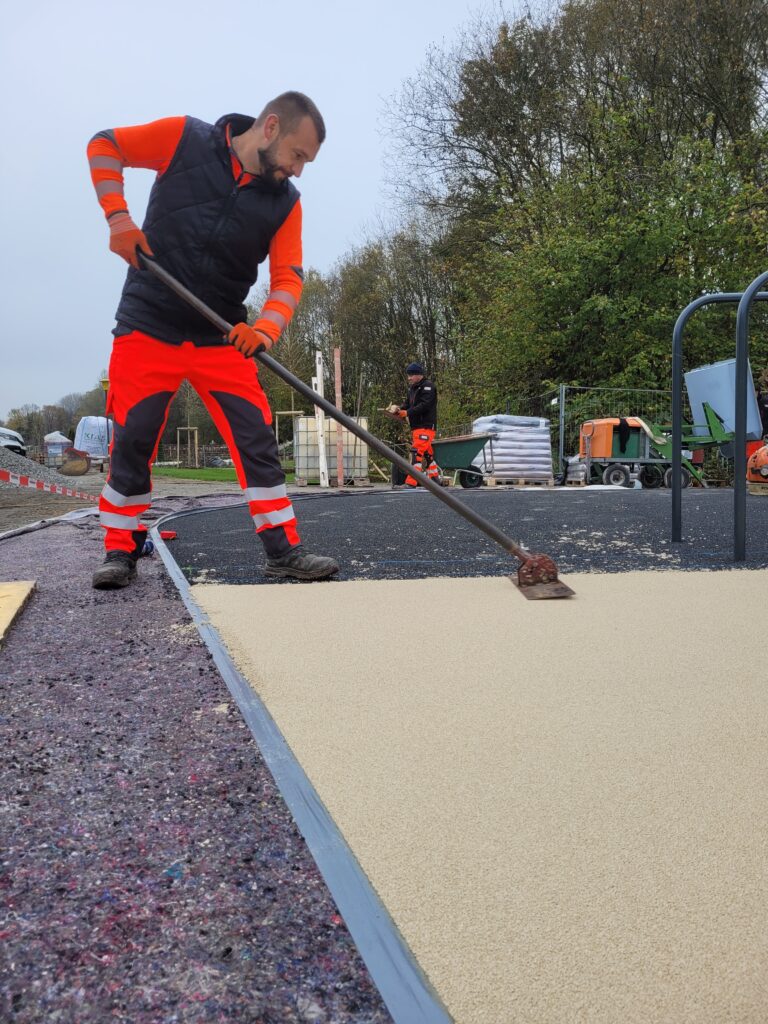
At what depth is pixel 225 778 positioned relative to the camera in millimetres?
1277

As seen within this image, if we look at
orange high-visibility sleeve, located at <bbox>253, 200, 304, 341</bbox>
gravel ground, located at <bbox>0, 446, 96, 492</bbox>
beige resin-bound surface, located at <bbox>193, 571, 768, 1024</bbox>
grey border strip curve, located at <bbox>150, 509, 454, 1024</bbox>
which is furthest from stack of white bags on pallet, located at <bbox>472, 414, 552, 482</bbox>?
grey border strip curve, located at <bbox>150, 509, 454, 1024</bbox>

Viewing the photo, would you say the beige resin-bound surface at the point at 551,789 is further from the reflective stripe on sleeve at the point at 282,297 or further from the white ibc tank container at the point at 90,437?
the white ibc tank container at the point at 90,437

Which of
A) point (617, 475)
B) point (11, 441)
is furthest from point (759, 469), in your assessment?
point (11, 441)

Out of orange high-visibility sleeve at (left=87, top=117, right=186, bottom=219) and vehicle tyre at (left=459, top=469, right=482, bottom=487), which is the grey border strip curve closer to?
orange high-visibility sleeve at (left=87, top=117, right=186, bottom=219)

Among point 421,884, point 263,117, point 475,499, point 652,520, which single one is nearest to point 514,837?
point 421,884

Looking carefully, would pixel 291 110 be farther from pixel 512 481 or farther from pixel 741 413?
pixel 512 481

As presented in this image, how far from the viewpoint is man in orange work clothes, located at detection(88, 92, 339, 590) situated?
2.96 meters

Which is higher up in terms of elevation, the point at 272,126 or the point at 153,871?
the point at 272,126

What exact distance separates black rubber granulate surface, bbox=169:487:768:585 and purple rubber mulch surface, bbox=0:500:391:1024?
1.66m

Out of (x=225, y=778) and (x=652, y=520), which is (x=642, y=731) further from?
(x=652, y=520)

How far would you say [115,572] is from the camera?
296 centimetres

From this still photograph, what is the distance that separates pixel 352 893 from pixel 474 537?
12.2 feet

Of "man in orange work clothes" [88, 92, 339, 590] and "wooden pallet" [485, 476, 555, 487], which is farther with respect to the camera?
"wooden pallet" [485, 476, 555, 487]

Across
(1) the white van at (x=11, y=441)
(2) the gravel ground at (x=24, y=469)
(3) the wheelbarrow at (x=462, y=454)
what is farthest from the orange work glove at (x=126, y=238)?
(1) the white van at (x=11, y=441)
